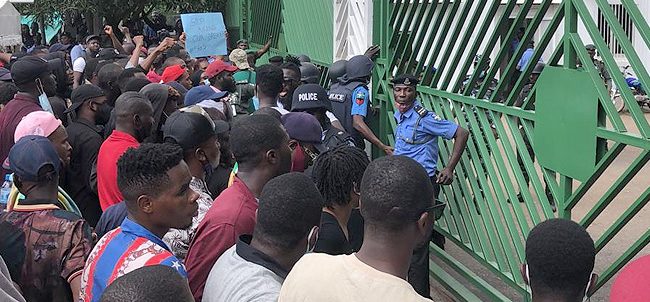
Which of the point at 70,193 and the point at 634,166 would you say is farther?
the point at 70,193

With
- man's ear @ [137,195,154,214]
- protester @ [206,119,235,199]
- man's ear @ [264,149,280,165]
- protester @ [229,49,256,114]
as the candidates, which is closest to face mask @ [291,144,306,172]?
protester @ [206,119,235,199]

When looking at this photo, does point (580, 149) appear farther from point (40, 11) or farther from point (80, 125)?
point (40, 11)

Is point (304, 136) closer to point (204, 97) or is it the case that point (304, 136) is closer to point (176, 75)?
point (204, 97)

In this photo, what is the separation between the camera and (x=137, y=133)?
4.73 m

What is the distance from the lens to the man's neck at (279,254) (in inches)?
106

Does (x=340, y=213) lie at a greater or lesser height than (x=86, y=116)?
greater

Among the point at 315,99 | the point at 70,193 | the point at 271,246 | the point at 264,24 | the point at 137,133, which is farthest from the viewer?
the point at 264,24

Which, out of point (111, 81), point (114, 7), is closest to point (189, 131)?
point (111, 81)

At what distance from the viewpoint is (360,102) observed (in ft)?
22.9

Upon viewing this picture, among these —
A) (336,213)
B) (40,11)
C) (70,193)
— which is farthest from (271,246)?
(40,11)

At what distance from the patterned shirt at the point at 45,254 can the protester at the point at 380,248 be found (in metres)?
1.26

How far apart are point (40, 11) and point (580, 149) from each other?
706 inches

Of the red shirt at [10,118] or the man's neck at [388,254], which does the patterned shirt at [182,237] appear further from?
the red shirt at [10,118]

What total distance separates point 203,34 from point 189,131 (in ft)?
20.5
